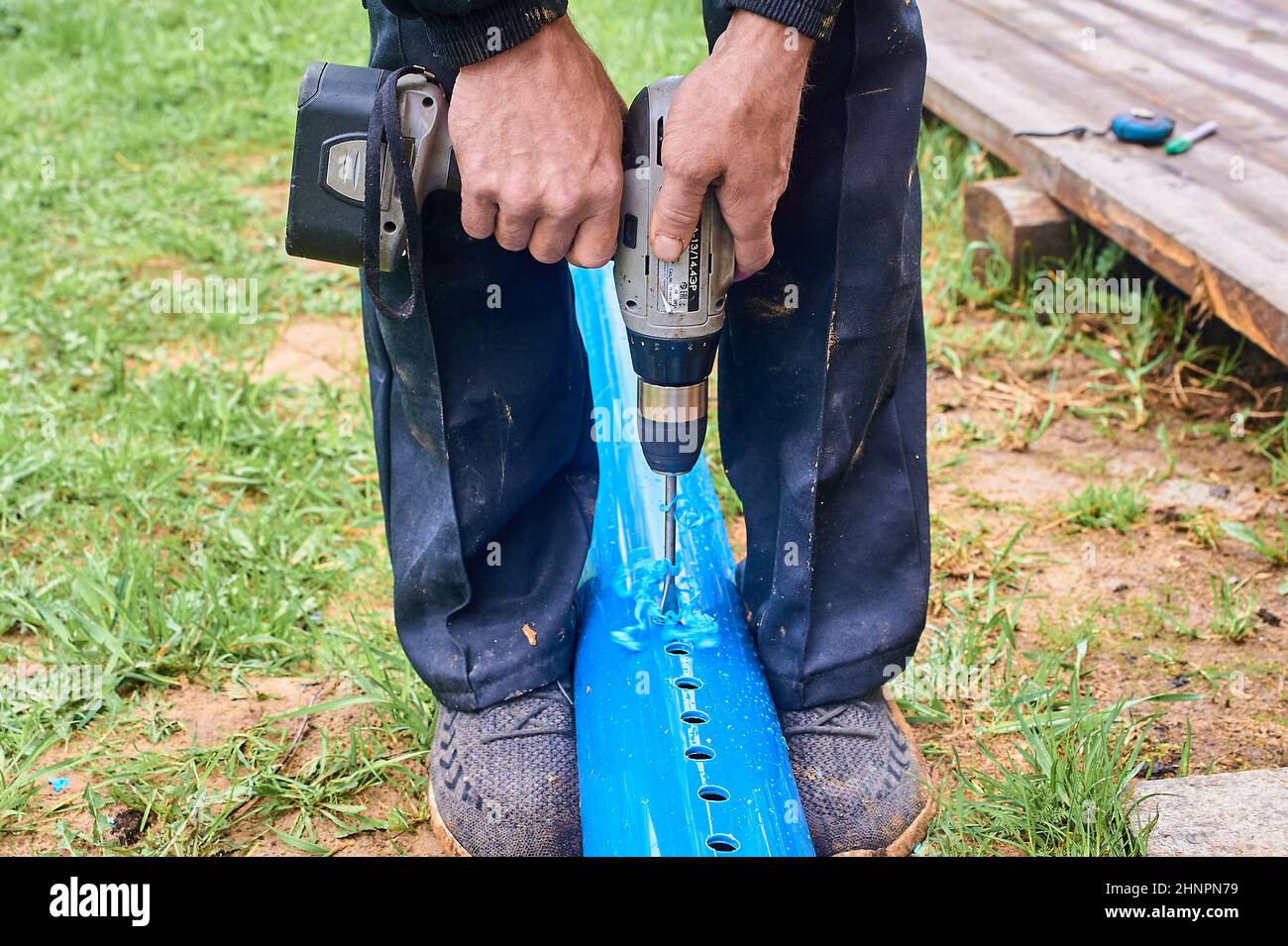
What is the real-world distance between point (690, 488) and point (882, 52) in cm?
88

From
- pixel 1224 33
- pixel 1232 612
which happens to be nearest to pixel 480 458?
pixel 1232 612

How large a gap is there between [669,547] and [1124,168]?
1.78 m

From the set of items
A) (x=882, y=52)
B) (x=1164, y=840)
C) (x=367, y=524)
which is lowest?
(x=367, y=524)

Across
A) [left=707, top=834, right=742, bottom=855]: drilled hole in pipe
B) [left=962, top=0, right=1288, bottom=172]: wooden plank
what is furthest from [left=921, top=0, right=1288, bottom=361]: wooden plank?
[left=707, top=834, right=742, bottom=855]: drilled hole in pipe

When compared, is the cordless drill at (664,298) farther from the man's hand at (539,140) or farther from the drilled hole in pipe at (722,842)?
the drilled hole in pipe at (722,842)

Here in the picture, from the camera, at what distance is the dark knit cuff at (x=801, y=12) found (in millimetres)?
1344

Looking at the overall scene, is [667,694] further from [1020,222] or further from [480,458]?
[1020,222]

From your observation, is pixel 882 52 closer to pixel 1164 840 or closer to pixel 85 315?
pixel 1164 840

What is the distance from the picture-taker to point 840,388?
5.48 ft

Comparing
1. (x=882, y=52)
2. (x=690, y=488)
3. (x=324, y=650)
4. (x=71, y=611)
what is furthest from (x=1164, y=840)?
(x=71, y=611)

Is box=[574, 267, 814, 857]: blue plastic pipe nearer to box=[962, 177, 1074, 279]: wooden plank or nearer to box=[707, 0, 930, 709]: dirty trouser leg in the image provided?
box=[707, 0, 930, 709]: dirty trouser leg

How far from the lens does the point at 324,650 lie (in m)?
2.14

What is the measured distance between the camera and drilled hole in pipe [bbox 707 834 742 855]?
156cm

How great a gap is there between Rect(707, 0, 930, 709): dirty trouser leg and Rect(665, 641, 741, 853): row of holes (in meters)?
0.15
